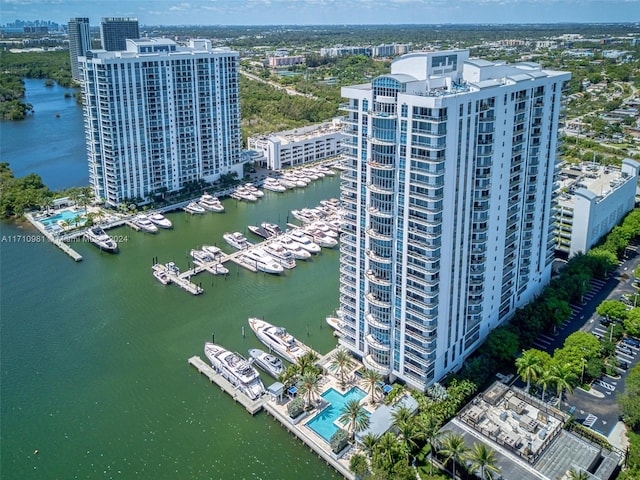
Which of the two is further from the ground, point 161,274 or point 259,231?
point 259,231

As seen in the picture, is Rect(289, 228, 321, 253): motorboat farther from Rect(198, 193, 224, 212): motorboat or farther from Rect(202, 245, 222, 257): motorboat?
Rect(198, 193, 224, 212): motorboat

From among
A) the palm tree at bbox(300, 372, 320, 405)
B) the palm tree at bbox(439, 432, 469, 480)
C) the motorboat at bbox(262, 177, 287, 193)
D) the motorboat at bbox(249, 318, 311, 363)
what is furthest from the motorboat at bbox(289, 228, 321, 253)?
the palm tree at bbox(439, 432, 469, 480)

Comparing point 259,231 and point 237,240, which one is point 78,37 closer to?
point 259,231

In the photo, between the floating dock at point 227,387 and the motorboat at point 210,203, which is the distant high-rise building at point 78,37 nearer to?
the motorboat at point 210,203

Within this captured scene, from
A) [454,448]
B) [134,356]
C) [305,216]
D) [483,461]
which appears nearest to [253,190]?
[305,216]

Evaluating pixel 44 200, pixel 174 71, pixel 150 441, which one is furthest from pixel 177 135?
pixel 150 441

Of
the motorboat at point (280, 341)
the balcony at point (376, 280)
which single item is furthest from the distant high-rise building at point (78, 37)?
the balcony at point (376, 280)

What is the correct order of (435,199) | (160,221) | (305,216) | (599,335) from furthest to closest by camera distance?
(305,216)
(160,221)
(599,335)
(435,199)
